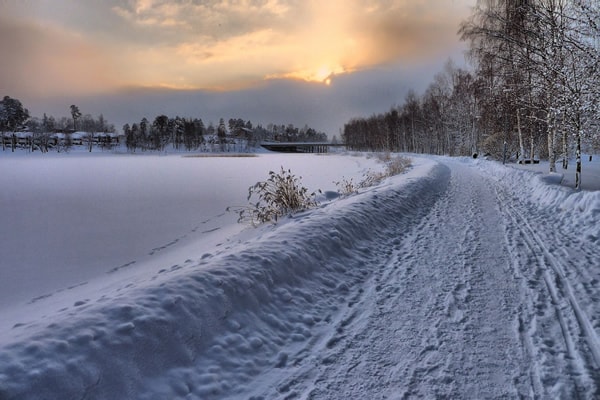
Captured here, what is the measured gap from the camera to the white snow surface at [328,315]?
272cm

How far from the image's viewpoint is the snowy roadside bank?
2.58 m

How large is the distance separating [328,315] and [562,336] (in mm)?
2389

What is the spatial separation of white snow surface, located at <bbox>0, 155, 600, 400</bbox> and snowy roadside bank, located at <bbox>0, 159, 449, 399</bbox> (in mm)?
15

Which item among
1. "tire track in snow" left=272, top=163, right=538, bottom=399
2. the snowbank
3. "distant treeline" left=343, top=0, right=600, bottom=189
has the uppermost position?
"distant treeline" left=343, top=0, right=600, bottom=189

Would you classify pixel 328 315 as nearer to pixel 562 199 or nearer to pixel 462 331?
pixel 462 331

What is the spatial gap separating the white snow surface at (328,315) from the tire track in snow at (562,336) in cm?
2

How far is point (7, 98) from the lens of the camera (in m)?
109

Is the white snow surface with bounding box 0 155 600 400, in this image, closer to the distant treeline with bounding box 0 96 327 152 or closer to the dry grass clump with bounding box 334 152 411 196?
the dry grass clump with bounding box 334 152 411 196

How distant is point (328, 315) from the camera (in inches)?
161

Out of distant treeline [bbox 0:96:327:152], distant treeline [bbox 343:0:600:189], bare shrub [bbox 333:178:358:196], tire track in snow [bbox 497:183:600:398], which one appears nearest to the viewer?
tire track in snow [bbox 497:183:600:398]

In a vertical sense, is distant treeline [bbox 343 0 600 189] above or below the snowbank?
above

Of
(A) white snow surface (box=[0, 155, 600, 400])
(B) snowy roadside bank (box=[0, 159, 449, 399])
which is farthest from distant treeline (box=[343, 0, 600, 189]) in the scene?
(B) snowy roadside bank (box=[0, 159, 449, 399])

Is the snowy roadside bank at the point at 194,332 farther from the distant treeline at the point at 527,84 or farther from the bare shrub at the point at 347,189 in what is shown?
the distant treeline at the point at 527,84

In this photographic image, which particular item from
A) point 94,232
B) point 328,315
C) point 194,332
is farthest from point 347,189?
point 194,332
